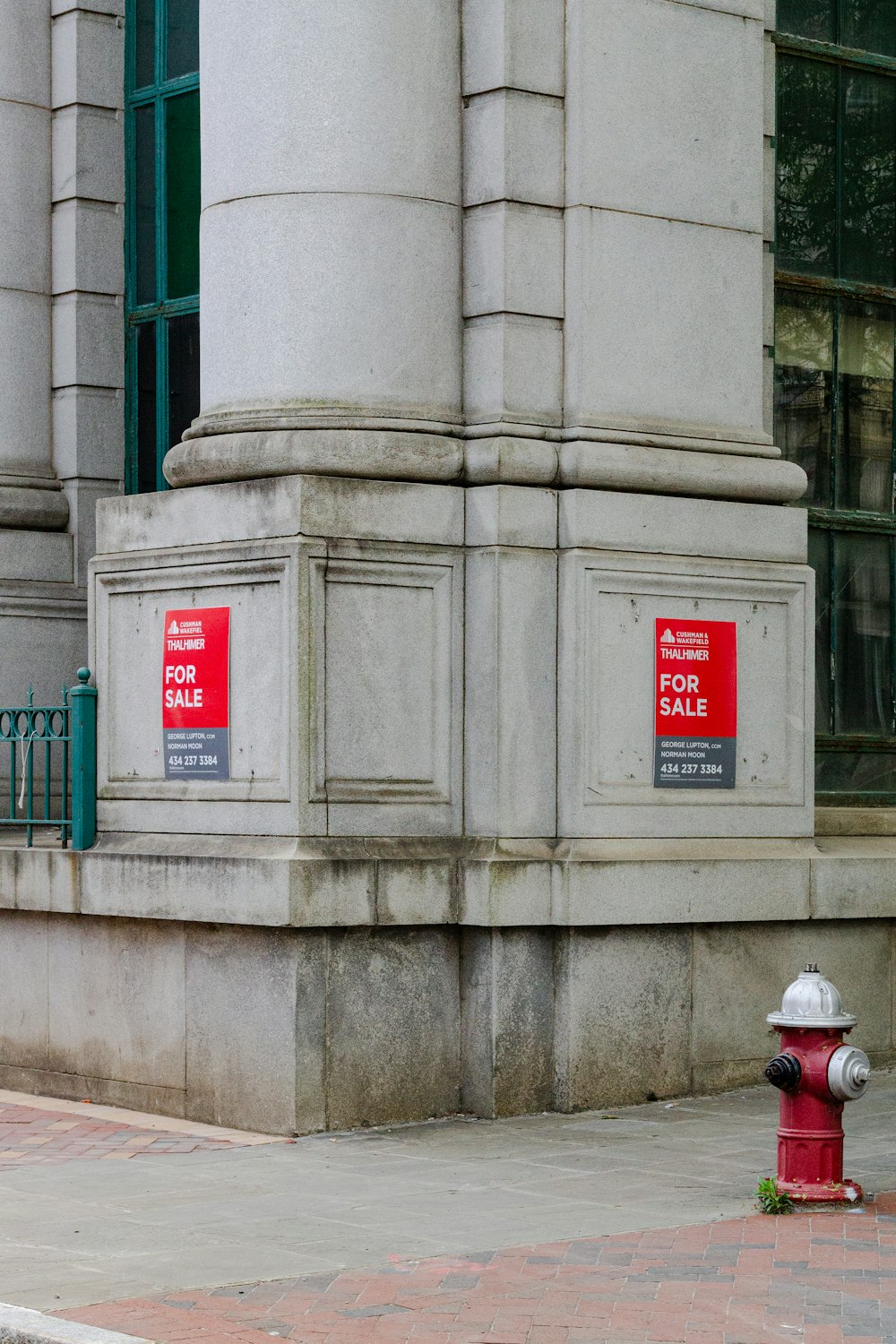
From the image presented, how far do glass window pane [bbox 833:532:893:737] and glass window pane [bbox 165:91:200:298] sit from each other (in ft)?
15.8

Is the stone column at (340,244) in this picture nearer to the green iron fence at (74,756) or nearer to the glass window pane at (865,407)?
the green iron fence at (74,756)

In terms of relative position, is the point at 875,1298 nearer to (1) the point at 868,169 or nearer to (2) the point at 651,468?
(2) the point at 651,468

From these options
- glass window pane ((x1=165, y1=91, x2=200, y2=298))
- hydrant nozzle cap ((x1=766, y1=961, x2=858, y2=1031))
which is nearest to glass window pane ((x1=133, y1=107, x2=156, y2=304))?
glass window pane ((x1=165, y1=91, x2=200, y2=298))

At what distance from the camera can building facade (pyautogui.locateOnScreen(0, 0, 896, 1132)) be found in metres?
11.0

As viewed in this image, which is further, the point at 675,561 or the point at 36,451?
the point at 36,451

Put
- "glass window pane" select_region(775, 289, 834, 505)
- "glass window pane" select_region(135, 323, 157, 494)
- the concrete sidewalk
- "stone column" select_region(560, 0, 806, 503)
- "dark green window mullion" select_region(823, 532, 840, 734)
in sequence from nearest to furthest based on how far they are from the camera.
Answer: the concrete sidewalk < "stone column" select_region(560, 0, 806, 503) < "glass window pane" select_region(775, 289, 834, 505) < "dark green window mullion" select_region(823, 532, 840, 734) < "glass window pane" select_region(135, 323, 157, 494)

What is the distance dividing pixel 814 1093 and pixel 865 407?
672cm

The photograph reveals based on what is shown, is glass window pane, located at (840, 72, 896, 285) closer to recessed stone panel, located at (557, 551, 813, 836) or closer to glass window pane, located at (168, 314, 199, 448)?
recessed stone panel, located at (557, 551, 813, 836)

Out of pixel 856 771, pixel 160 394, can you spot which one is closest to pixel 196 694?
pixel 160 394

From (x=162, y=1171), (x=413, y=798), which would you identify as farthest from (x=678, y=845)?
(x=162, y=1171)

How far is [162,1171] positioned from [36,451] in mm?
7060

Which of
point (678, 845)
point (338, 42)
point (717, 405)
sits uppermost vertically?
point (338, 42)

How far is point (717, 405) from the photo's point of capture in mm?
12211

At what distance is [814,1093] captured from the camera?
8516mm
